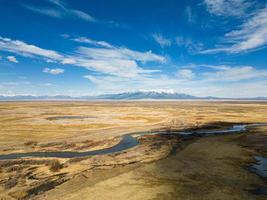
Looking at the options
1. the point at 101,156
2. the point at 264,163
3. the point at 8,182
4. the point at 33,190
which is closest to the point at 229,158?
the point at 264,163

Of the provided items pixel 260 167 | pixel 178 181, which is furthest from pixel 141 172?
pixel 260 167

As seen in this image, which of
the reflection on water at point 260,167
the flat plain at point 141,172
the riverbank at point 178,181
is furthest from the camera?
the reflection on water at point 260,167

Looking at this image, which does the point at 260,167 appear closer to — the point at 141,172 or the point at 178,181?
the point at 178,181

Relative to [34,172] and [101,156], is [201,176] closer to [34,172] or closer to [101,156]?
[101,156]

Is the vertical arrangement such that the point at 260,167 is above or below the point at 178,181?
above

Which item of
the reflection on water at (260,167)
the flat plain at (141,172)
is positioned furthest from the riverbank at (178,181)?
the reflection on water at (260,167)

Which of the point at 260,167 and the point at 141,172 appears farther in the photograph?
the point at 260,167

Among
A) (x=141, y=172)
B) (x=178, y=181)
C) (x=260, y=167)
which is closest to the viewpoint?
(x=178, y=181)

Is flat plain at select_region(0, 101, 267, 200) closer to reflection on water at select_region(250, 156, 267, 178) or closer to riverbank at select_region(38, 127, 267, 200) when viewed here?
riverbank at select_region(38, 127, 267, 200)

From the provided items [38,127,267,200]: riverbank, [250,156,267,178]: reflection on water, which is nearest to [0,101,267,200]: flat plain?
[38,127,267,200]: riverbank

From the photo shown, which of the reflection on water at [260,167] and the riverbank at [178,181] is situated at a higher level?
the reflection on water at [260,167]

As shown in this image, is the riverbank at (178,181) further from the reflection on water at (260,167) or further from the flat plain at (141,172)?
the reflection on water at (260,167)
